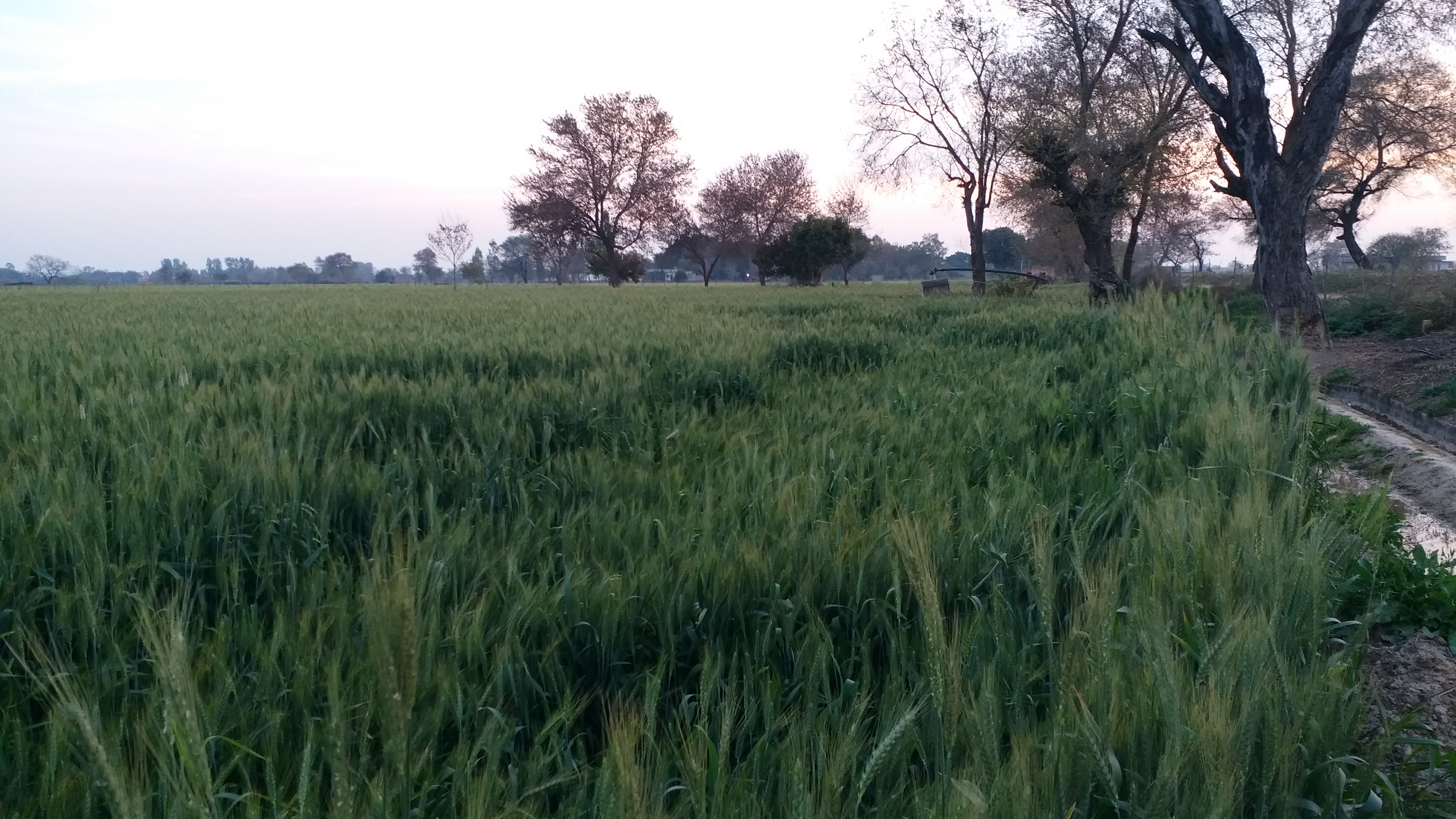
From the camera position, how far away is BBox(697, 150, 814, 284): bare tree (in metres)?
59.3

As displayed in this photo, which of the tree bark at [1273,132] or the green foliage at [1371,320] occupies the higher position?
the tree bark at [1273,132]

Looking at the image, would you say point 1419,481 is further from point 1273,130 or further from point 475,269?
point 475,269

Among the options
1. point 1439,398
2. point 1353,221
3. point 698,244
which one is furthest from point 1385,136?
point 698,244

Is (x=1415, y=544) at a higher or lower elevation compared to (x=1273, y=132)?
lower

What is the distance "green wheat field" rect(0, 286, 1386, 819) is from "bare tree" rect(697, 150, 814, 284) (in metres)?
57.1

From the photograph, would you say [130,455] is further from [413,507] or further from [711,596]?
[711,596]

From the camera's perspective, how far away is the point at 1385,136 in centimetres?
2961

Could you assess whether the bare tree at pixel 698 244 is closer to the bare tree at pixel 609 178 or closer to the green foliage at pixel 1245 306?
the bare tree at pixel 609 178

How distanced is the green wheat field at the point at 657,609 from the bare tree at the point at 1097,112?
18801 mm

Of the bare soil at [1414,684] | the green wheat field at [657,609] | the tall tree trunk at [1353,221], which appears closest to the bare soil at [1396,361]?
the bare soil at [1414,684]

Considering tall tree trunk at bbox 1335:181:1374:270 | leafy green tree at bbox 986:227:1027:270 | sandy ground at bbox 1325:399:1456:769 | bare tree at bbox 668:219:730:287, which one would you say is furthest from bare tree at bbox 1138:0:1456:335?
leafy green tree at bbox 986:227:1027:270

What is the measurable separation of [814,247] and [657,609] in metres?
47.5

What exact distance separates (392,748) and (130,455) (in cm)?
222

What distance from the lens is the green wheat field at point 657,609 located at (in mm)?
1060
